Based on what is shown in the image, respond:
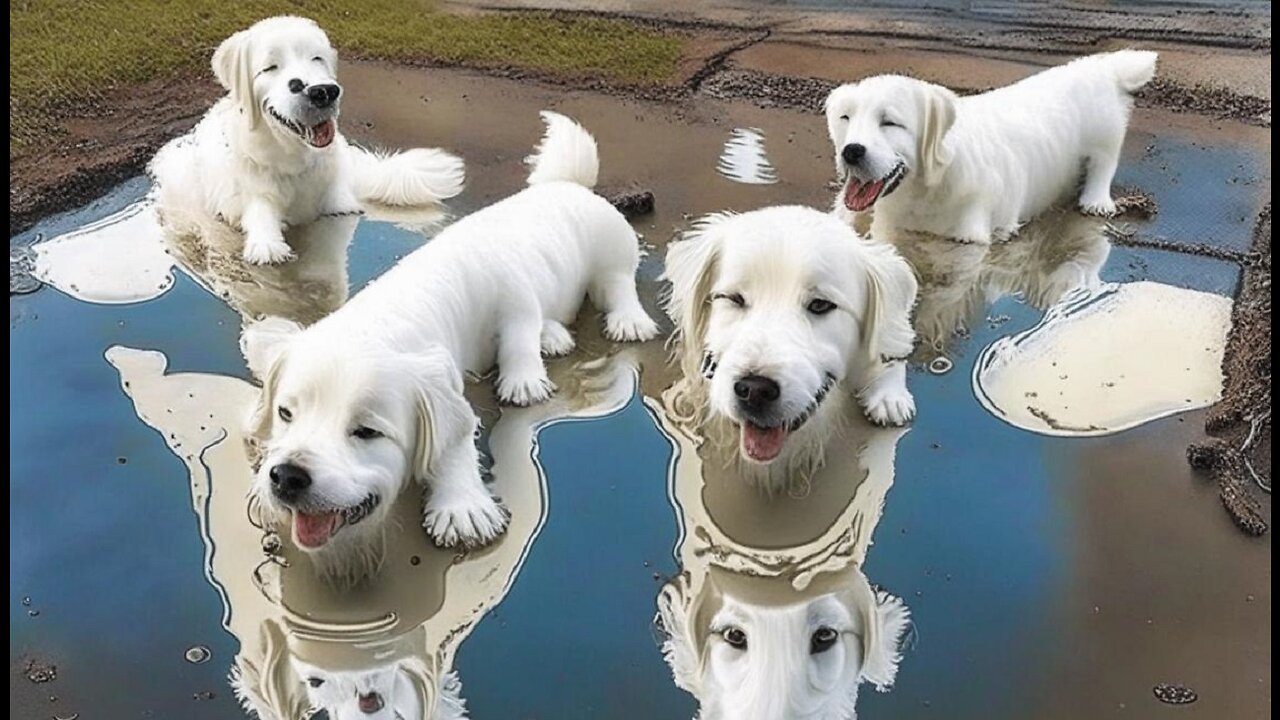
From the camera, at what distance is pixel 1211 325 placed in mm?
4949

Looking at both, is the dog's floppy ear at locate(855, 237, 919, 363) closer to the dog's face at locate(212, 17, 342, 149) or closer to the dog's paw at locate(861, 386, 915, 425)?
the dog's paw at locate(861, 386, 915, 425)

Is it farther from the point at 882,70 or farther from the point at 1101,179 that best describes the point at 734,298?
the point at 882,70

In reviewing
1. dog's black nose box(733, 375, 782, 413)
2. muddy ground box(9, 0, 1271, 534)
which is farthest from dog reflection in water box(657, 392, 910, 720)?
muddy ground box(9, 0, 1271, 534)

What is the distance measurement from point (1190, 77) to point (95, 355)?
664 cm

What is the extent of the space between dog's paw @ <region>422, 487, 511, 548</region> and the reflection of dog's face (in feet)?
1.57

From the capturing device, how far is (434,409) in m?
3.44

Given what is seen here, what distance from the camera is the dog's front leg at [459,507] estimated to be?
11.8 feet

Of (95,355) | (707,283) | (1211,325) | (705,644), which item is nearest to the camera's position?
(705,644)

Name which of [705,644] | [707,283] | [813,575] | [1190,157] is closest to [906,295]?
[707,283]

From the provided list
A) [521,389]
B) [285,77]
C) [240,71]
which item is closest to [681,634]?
[521,389]

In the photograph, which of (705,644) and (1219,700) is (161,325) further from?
(1219,700)

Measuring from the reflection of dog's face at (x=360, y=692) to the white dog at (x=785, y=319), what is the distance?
117 cm

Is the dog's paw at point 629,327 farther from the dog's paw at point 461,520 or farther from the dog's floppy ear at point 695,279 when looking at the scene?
the dog's paw at point 461,520

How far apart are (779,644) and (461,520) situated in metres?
0.99
